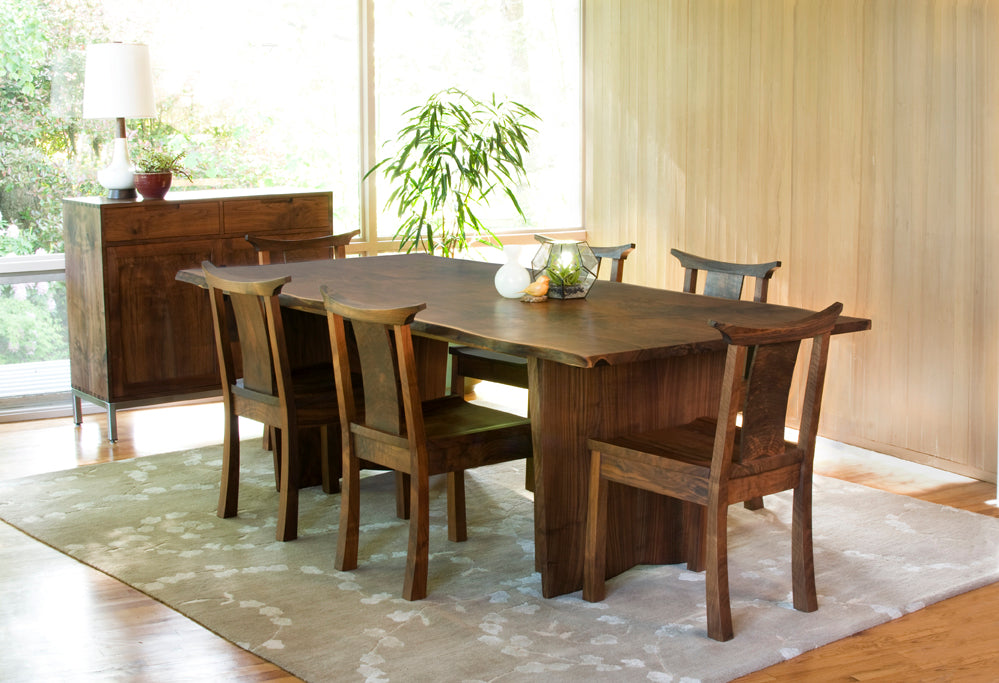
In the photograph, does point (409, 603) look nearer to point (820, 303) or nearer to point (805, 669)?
point (805, 669)

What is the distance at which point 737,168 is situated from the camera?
5.75 metres

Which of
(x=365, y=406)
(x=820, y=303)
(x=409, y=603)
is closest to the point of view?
(x=409, y=603)

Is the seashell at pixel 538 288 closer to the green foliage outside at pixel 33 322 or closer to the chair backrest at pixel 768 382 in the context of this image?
the chair backrest at pixel 768 382

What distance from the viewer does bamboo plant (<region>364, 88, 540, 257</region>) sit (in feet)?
19.9

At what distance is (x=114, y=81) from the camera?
5316 mm

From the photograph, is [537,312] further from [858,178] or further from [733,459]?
[858,178]

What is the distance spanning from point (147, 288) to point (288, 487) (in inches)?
71.3

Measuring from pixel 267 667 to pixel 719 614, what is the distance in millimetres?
1174

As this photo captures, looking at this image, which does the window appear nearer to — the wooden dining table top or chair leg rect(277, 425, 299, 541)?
Result: the wooden dining table top

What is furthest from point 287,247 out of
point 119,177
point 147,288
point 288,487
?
point 288,487

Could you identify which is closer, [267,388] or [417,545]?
[417,545]

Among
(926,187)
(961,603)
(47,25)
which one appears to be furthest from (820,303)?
(47,25)

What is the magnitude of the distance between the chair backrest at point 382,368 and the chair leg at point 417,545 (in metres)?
0.15

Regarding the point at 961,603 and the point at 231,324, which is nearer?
the point at 961,603
